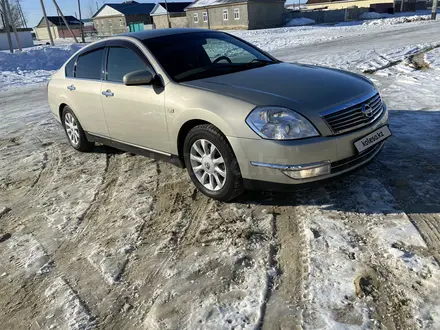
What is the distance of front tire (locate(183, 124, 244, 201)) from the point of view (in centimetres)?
355

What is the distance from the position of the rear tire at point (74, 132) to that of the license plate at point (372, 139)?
12.6 feet

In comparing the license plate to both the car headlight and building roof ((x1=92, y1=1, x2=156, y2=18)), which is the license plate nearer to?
the car headlight

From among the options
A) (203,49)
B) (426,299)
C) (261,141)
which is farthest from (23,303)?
(203,49)

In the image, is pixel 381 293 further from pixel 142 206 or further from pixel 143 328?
pixel 142 206

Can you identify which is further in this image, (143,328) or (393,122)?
(393,122)

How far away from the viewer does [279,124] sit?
327 cm

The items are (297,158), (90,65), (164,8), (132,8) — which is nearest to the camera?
(297,158)

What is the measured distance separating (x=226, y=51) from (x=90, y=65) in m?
1.86

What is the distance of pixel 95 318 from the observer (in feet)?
8.33

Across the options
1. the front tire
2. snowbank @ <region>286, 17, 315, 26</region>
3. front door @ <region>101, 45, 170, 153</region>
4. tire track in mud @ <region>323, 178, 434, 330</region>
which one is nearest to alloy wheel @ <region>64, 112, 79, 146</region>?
front door @ <region>101, 45, 170, 153</region>

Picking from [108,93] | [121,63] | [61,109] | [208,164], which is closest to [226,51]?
[121,63]

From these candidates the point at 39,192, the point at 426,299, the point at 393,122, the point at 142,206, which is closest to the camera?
the point at 426,299

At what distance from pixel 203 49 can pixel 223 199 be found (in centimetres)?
192

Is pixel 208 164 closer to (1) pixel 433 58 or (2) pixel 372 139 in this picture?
(2) pixel 372 139
